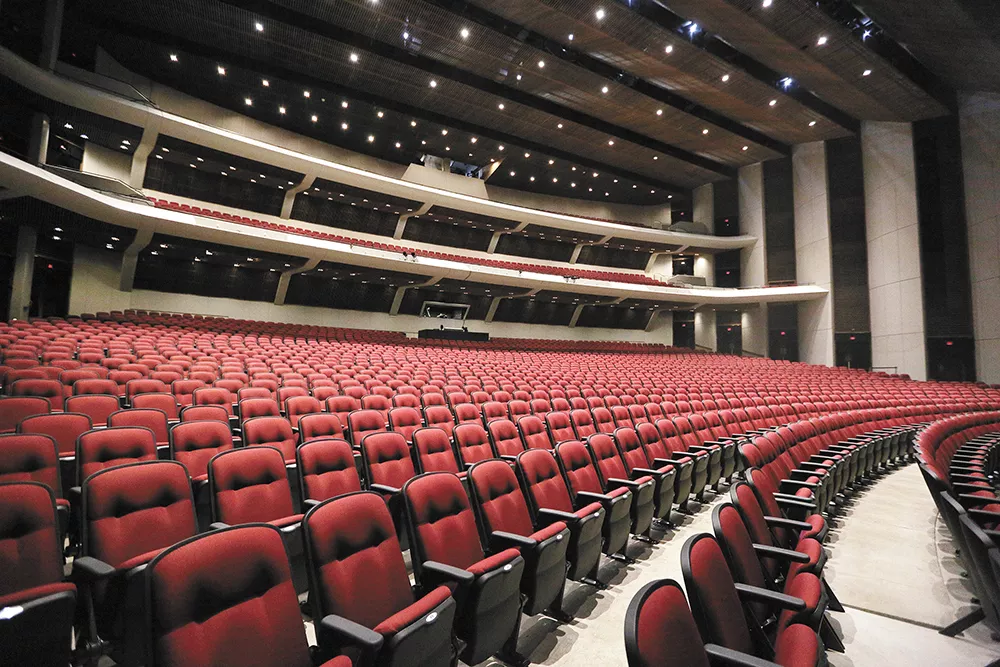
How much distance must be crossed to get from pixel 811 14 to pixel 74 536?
41.4 ft

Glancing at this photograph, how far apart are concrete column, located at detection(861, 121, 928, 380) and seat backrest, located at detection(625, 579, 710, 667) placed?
47.5 ft

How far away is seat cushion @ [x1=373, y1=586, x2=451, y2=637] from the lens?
113cm

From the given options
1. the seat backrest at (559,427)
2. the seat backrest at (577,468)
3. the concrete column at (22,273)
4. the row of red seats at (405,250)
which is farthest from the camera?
the row of red seats at (405,250)

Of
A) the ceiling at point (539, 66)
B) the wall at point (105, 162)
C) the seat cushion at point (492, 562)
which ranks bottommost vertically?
the seat cushion at point (492, 562)

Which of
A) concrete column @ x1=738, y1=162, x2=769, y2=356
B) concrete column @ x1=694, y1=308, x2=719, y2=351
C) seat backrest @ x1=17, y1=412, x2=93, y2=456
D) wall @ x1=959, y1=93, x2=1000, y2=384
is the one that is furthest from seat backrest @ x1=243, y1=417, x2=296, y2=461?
concrete column @ x1=694, y1=308, x2=719, y2=351

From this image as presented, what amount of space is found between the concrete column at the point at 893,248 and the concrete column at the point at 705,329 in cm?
486

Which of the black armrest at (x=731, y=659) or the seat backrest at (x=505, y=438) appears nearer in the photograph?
the black armrest at (x=731, y=659)

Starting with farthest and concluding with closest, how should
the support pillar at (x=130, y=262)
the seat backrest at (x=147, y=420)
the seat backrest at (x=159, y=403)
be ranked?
the support pillar at (x=130, y=262) < the seat backrest at (x=159, y=403) < the seat backrest at (x=147, y=420)

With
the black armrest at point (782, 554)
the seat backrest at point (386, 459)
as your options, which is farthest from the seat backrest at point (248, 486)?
the black armrest at point (782, 554)

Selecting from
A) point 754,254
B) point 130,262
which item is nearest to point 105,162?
point 130,262

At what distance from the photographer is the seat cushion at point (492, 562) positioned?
1474 millimetres

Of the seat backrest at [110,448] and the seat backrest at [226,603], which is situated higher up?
the seat backrest at [110,448]

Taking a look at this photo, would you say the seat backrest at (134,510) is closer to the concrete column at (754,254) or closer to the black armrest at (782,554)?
the black armrest at (782,554)

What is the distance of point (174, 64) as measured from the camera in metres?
9.71
